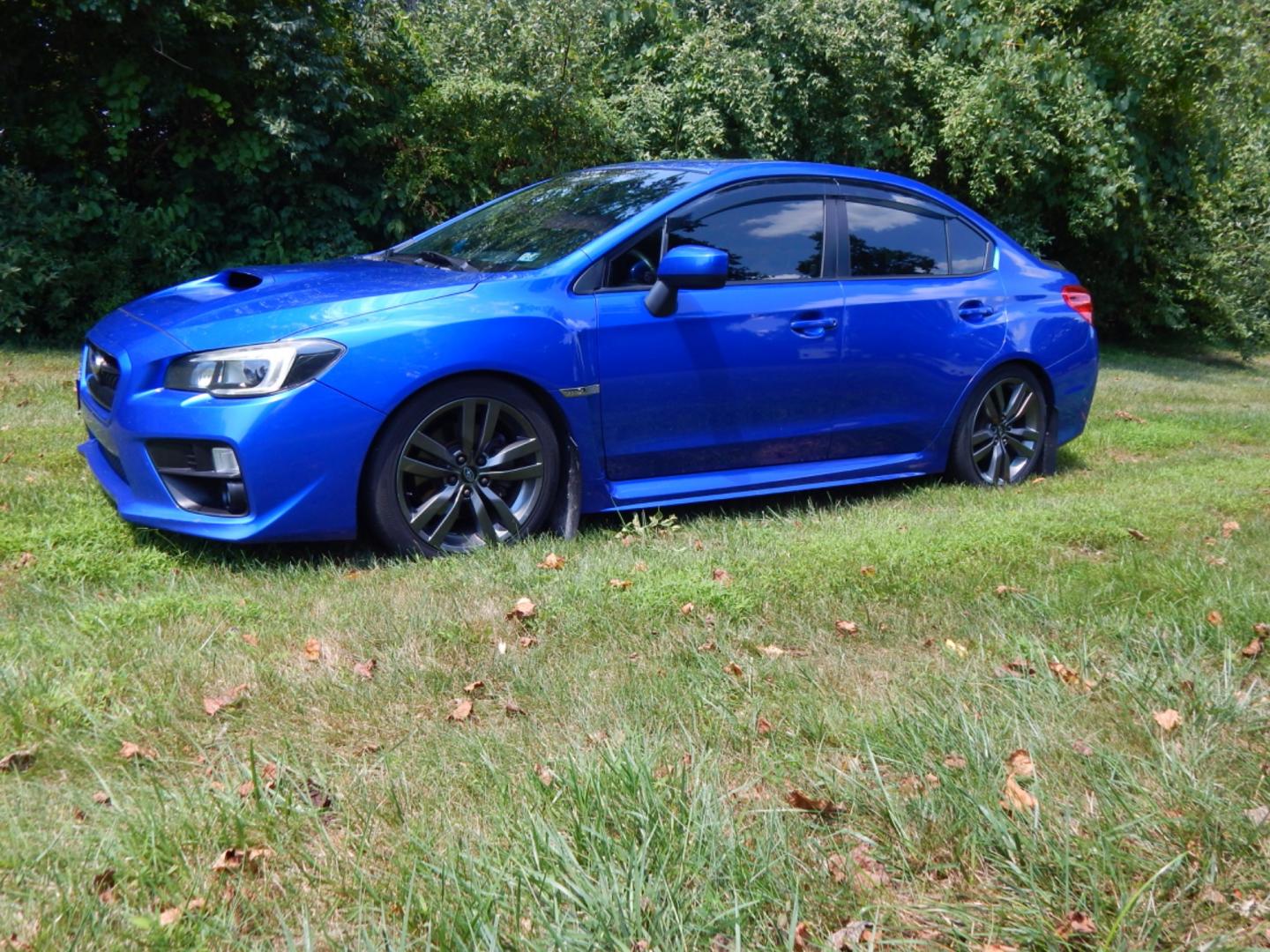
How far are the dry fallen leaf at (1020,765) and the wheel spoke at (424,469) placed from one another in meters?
2.52

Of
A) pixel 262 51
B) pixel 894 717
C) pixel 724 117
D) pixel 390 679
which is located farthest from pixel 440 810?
pixel 724 117

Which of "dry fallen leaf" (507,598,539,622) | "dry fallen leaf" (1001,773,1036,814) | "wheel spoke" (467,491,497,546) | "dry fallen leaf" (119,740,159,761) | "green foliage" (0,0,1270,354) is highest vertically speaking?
"green foliage" (0,0,1270,354)

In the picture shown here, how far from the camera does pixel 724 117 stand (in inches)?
483

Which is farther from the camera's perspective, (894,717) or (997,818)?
(894,717)

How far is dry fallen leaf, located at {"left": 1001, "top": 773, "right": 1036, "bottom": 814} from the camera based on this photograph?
242 cm

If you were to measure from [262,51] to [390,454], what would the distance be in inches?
290

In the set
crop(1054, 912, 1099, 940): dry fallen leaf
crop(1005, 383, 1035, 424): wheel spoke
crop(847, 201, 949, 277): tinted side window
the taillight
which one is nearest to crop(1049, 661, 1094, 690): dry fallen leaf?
crop(1054, 912, 1099, 940): dry fallen leaf

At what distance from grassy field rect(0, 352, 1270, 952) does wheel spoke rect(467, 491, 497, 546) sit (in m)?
0.19

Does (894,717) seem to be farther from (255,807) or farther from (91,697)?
(91,697)

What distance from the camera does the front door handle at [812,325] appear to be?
5.43 m

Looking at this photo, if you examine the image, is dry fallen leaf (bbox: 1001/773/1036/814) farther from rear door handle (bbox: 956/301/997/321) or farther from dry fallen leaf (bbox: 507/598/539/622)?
rear door handle (bbox: 956/301/997/321)

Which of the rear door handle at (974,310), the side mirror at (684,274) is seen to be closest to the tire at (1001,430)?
the rear door handle at (974,310)

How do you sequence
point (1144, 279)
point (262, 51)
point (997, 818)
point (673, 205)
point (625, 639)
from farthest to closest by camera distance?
point (1144, 279) < point (262, 51) < point (673, 205) < point (625, 639) < point (997, 818)

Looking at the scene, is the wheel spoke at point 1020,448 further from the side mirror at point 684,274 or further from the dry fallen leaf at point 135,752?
the dry fallen leaf at point 135,752
